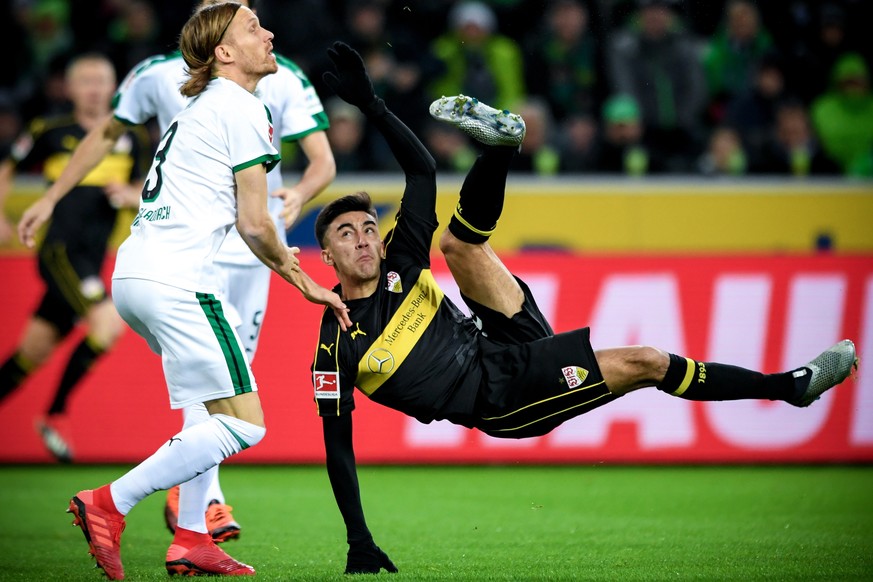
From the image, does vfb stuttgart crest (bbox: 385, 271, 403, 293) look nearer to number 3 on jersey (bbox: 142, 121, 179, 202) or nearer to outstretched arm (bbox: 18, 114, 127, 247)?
number 3 on jersey (bbox: 142, 121, 179, 202)

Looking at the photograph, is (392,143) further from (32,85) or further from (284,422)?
(32,85)

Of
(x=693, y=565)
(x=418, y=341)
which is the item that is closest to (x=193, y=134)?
(x=418, y=341)

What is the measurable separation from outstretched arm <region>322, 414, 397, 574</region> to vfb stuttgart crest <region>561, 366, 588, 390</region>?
37.5 inches

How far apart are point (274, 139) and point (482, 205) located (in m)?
1.29

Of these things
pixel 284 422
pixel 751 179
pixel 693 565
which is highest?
pixel 751 179

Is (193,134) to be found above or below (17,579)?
above

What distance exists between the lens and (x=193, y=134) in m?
5.02

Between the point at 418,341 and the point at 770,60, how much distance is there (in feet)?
26.0

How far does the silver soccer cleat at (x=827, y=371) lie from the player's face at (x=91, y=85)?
653 centimetres

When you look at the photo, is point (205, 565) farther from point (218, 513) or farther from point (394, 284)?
point (394, 284)

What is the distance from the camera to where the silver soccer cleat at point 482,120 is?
529cm

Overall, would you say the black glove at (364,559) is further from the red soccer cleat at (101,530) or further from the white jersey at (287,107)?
the white jersey at (287,107)

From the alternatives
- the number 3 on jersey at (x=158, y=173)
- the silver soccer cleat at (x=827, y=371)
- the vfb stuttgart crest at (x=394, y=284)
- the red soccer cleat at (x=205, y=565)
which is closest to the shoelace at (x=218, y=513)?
the red soccer cleat at (x=205, y=565)

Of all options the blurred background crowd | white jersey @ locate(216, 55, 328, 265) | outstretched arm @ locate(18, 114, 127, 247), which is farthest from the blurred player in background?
white jersey @ locate(216, 55, 328, 265)
